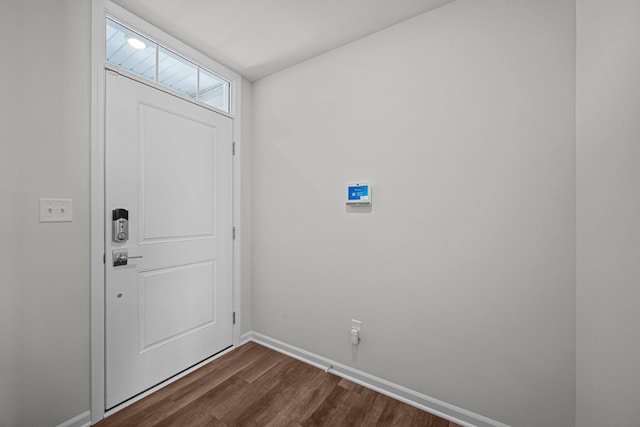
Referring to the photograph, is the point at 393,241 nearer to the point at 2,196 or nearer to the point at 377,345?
the point at 377,345

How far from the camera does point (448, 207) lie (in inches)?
64.0

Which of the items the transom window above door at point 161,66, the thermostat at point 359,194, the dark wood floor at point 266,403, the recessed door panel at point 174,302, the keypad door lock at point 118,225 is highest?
the transom window above door at point 161,66

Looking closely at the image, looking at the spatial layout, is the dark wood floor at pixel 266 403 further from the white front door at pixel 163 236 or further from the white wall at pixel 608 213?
the white wall at pixel 608 213

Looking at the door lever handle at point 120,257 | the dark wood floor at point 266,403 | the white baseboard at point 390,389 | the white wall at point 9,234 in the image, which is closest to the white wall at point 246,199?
the white baseboard at point 390,389

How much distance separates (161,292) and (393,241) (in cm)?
173

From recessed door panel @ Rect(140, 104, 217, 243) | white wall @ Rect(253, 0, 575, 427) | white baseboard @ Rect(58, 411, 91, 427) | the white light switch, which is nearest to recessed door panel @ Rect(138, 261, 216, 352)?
recessed door panel @ Rect(140, 104, 217, 243)

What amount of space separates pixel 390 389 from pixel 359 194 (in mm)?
1398

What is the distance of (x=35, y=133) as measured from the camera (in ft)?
4.44

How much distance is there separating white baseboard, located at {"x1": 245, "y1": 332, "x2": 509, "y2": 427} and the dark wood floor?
0.04m

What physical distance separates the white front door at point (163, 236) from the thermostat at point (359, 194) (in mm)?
1157

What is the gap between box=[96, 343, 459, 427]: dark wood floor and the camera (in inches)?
61.9

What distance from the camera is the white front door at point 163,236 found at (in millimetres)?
1659

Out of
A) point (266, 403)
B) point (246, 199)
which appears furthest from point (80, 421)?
point (246, 199)

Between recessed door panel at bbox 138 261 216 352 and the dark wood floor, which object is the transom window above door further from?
the dark wood floor
